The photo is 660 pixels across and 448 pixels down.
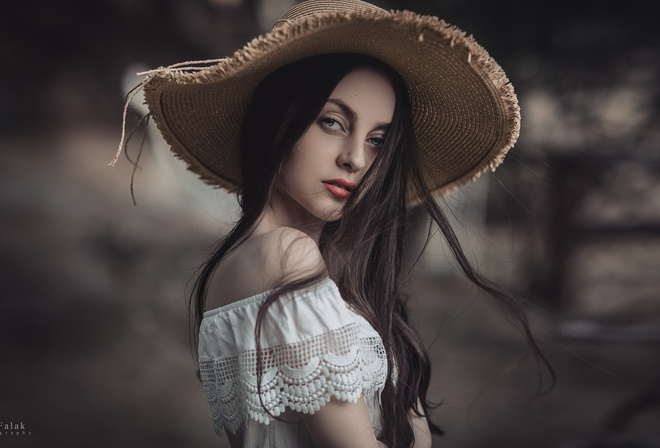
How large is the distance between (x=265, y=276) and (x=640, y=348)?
4.22 m

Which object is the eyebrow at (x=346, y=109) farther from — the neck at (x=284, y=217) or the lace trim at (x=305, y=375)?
the lace trim at (x=305, y=375)

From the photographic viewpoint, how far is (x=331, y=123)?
1.16 m

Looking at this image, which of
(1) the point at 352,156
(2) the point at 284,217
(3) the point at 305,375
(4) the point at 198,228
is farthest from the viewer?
(4) the point at 198,228

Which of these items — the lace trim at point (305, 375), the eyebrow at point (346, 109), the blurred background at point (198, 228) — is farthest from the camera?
the blurred background at point (198, 228)

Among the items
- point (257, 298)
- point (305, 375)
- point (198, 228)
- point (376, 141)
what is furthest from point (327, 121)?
point (198, 228)

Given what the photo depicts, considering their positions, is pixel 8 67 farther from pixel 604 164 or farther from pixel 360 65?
pixel 604 164

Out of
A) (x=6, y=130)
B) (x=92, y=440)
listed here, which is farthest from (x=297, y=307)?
(x=6, y=130)

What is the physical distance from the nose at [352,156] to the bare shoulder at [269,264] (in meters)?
0.20

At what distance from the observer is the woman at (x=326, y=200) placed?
0.96 m

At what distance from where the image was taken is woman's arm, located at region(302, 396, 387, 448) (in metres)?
0.95

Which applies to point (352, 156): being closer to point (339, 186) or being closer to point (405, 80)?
point (339, 186)

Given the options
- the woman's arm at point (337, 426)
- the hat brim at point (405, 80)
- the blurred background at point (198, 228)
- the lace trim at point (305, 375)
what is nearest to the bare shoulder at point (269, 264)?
the lace trim at point (305, 375)

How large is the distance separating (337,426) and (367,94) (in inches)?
26.2

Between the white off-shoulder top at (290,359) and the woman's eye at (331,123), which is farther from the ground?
the woman's eye at (331,123)
